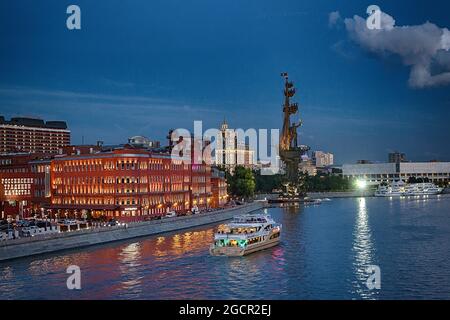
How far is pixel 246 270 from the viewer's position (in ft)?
110

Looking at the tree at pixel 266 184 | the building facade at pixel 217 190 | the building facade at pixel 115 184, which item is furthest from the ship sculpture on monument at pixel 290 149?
the building facade at pixel 115 184

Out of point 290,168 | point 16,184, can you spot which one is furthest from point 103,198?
point 290,168

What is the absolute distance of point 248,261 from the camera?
36844 millimetres

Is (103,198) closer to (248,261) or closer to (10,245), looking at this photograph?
(10,245)

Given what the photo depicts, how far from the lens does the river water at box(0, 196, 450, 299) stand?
90.4 feet

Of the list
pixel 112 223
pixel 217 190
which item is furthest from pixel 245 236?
pixel 217 190

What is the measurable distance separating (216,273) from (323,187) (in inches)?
4586

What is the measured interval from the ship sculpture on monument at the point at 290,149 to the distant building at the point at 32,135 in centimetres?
5961

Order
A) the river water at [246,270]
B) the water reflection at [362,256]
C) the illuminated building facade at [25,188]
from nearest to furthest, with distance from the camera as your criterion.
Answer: the river water at [246,270] < the water reflection at [362,256] < the illuminated building facade at [25,188]

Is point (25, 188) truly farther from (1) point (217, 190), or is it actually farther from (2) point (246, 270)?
(2) point (246, 270)

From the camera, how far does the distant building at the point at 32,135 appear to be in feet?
479

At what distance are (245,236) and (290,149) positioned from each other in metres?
83.6

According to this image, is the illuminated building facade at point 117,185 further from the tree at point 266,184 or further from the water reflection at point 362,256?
the tree at point 266,184
